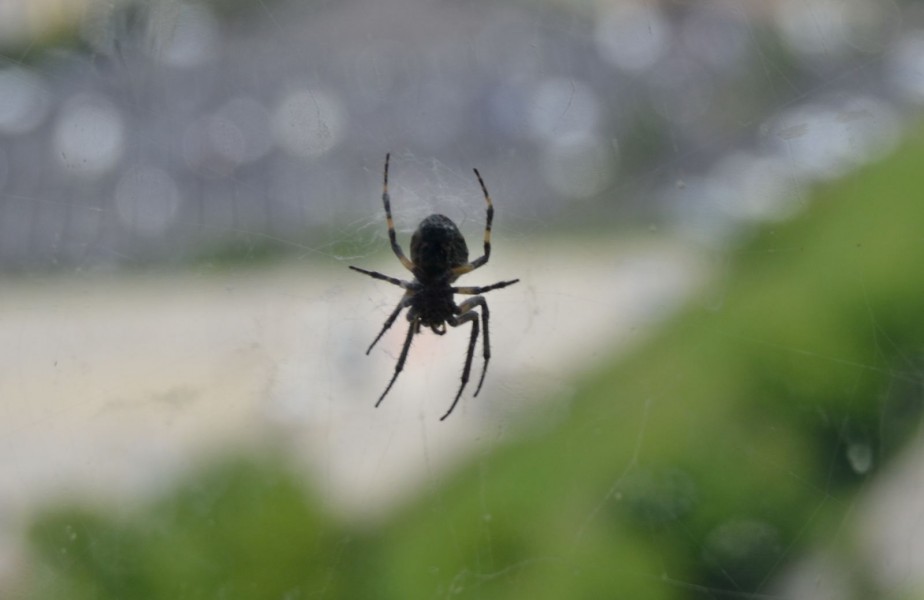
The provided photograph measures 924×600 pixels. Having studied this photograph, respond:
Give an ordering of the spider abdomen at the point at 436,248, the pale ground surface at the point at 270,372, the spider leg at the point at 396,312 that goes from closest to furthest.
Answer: the spider abdomen at the point at 436,248
the spider leg at the point at 396,312
the pale ground surface at the point at 270,372

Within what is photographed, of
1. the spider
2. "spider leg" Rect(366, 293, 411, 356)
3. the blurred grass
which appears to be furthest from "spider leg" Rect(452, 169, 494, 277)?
the blurred grass

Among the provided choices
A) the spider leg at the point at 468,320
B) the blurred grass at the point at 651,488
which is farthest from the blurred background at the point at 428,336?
the spider leg at the point at 468,320

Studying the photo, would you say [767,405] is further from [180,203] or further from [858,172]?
[180,203]

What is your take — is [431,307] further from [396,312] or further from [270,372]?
[270,372]

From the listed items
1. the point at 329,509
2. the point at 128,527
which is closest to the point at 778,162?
the point at 329,509

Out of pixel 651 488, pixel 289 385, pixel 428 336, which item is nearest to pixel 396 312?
pixel 289 385

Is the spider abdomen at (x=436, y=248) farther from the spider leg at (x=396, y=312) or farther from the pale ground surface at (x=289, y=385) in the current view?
the pale ground surface at (x=289, y=385)
